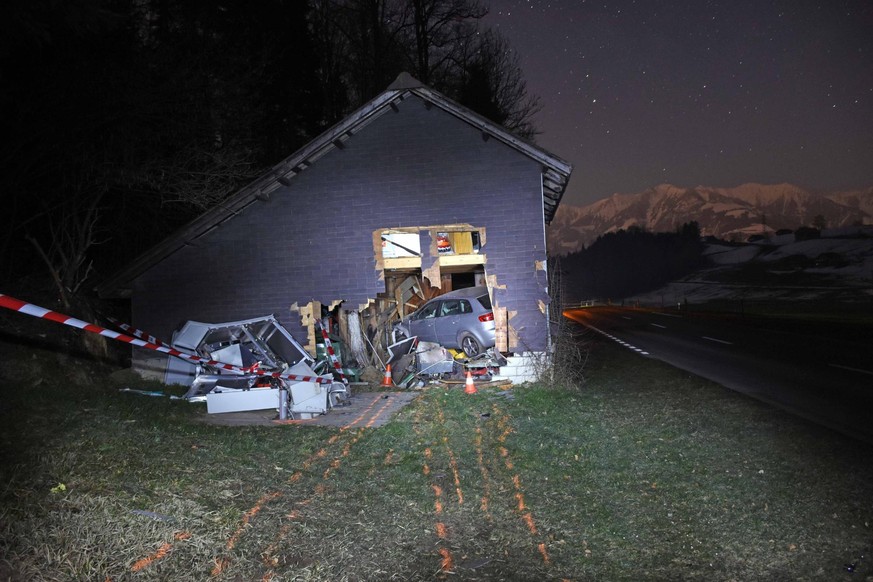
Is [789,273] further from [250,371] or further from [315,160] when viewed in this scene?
[250,371]

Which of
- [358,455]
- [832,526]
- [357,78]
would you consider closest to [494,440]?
[358,455]

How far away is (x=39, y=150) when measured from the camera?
10711 mm

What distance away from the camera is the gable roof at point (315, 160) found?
38.8 feet

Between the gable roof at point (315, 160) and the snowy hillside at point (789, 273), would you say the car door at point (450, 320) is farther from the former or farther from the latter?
the snowy hillside at point (789, 273)

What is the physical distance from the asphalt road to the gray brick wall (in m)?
4.62

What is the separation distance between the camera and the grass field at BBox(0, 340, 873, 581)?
13.1 feet

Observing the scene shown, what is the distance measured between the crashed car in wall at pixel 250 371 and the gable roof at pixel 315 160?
188 cm

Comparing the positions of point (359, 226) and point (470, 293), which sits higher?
point (359, 226)

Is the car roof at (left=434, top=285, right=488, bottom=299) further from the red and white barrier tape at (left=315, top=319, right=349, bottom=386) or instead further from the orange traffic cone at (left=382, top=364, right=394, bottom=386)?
the red and white barrier tape at (left=315, top=319, right=349, bottom=386)

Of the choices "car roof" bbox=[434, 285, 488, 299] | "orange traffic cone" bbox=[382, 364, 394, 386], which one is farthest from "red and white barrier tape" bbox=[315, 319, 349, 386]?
"car roof" bbox=[434, 285, 488, 299]

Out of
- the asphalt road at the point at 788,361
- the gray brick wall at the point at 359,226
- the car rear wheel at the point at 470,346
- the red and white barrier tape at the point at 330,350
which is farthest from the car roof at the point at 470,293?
the asphalt road at the point at 788,361

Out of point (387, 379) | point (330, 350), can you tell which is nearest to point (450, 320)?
point (387, 379)

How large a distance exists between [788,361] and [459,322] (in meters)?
8.25

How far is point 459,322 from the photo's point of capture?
14039mm
